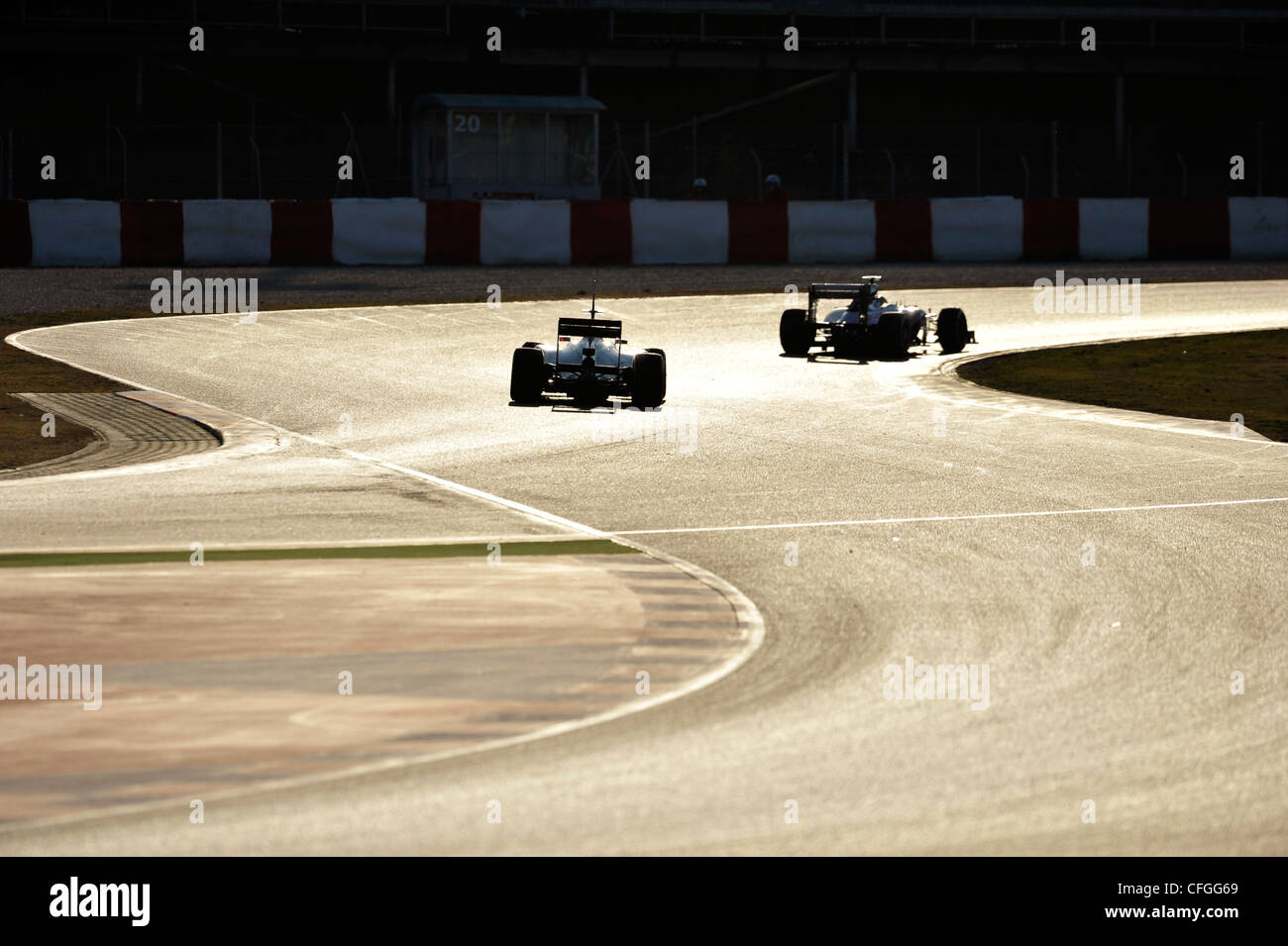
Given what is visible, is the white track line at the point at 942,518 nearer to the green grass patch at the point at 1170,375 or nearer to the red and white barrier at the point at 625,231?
the green grass patch at the point at 1170,375

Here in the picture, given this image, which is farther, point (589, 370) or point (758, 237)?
point (758, 237)

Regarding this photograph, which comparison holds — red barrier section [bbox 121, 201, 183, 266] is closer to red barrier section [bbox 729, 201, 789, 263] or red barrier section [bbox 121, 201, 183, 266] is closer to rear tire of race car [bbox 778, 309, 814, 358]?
red barrier section [bbox 729, 201, 789, 263]

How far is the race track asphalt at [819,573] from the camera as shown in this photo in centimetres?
508

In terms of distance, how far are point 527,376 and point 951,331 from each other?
6290 mm

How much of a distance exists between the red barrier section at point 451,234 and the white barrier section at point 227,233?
2456mm

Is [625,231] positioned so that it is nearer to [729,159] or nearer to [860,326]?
[860,326]

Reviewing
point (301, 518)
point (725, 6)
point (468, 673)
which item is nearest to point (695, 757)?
point (468, 673)

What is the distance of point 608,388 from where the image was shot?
14711 mm

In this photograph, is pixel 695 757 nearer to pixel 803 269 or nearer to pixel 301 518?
pixel 301 518

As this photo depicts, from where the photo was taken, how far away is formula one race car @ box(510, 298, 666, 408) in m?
14.6

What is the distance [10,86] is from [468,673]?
3711 centimetres

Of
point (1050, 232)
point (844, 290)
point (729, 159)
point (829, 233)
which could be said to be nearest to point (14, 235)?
point (829, 233)

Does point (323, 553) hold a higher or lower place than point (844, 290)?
lower

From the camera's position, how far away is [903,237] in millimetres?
29422
